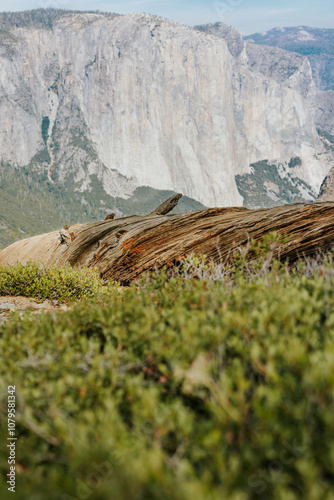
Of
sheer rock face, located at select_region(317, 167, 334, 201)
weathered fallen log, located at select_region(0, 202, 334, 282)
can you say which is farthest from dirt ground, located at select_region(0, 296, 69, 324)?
sheer rock face, located at select_region(317, 167, 334, 201)

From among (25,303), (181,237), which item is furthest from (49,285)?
(181,237)

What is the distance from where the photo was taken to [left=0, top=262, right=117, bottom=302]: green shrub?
1104 centimetres

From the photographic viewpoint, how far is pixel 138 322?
4.52 metres

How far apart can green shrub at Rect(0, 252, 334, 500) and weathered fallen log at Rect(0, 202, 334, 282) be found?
5.28 m

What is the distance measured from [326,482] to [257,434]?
0.41 meters

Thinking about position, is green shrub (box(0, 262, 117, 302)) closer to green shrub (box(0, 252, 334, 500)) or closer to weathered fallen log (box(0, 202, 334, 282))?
weathered fallen log (box(0, 202, 334, 282))

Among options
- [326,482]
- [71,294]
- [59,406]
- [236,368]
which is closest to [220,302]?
[236,368]

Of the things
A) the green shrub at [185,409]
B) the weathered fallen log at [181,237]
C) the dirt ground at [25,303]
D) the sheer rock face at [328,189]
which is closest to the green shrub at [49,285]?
the dirt ground at [25,303]

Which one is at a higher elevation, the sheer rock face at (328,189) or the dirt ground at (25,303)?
the dirt ground at (25,303)

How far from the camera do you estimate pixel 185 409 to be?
10.4 feet

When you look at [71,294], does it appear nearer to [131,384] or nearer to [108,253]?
[108,253]

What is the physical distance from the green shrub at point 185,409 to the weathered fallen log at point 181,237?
528cm

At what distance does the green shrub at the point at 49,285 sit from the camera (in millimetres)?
11039

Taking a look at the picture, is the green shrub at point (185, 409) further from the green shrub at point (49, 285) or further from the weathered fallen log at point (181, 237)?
the green shrub at point (49, 285)
